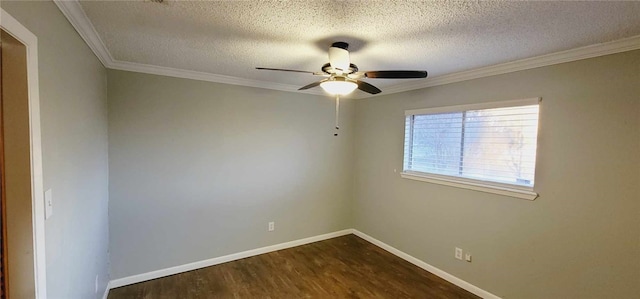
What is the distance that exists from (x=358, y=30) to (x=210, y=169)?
2.35 meters

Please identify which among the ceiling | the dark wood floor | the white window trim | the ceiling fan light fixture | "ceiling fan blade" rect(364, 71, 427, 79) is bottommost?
the dark wood floor

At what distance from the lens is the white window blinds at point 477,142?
8.13ft

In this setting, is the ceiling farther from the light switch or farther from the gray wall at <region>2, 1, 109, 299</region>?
the light switch

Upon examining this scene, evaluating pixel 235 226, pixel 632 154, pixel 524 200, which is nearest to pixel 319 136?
pixel 235 226

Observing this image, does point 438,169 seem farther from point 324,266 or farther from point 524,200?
point 324,266

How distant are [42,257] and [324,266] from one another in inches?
105

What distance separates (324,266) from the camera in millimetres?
3344

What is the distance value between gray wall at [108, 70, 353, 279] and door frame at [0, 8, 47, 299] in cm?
172

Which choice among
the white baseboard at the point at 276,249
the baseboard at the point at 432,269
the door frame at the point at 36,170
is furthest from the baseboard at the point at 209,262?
the door frame at the point at 36,170

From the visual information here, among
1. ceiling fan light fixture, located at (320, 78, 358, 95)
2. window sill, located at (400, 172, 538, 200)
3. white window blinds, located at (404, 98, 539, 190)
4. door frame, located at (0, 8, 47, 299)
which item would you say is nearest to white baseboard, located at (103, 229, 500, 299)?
window sill, located at (400, 172, 538, 200)

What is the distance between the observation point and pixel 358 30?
6.06 ft

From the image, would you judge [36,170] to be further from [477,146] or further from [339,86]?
[477,146]

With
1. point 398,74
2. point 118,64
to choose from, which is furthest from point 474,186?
point 118,64

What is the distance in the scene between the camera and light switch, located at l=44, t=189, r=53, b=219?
1262 mm
